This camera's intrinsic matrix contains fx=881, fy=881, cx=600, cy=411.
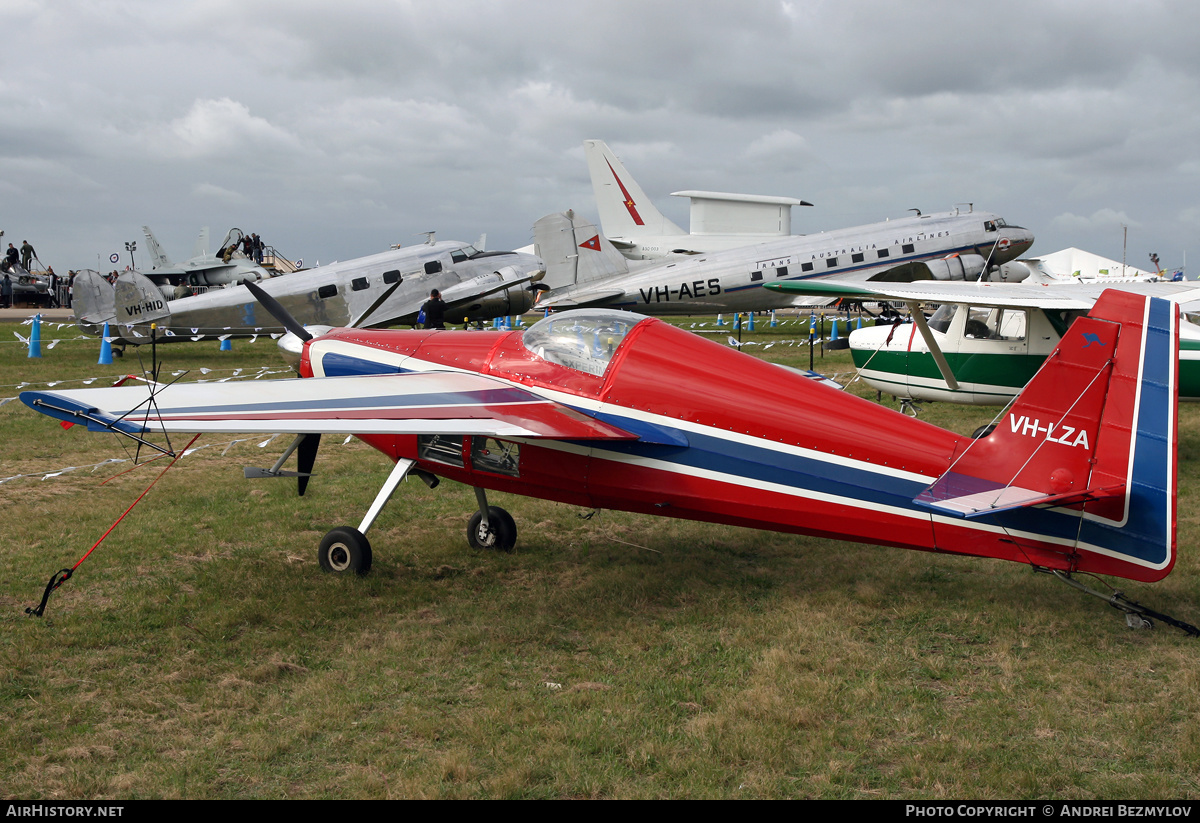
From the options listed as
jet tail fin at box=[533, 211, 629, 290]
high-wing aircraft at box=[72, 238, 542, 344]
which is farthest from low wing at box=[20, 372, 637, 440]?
jet tail fin at box=[533, 211, 629, 290]

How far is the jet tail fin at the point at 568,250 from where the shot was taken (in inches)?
876

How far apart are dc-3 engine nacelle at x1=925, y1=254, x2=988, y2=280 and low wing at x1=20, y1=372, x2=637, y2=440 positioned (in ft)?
65.9

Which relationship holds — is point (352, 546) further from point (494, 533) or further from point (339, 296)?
point (339, 296)

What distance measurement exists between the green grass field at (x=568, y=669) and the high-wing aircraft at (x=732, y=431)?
0.65 m

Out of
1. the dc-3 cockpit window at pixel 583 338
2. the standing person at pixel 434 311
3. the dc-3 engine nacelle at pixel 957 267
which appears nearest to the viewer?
the dc-3 cockpit window at pixel 583 338

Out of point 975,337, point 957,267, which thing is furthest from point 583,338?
point 957,267

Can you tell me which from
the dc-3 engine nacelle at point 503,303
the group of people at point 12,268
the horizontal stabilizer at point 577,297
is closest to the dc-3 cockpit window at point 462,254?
the dc-3 engine nacelle at point 503,303

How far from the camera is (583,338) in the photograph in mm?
6695

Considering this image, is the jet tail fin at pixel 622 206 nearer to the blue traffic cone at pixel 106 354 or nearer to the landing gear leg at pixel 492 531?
the blue traffic cone at pixel 106 354

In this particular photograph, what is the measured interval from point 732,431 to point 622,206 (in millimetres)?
29343

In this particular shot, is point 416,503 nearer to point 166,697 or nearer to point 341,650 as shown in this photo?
point 341,650

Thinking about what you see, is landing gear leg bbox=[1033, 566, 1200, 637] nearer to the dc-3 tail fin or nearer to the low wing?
the dc-3 tail fin

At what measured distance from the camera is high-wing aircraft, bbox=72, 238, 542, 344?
65.3ft

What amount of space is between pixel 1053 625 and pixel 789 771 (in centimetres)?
265
